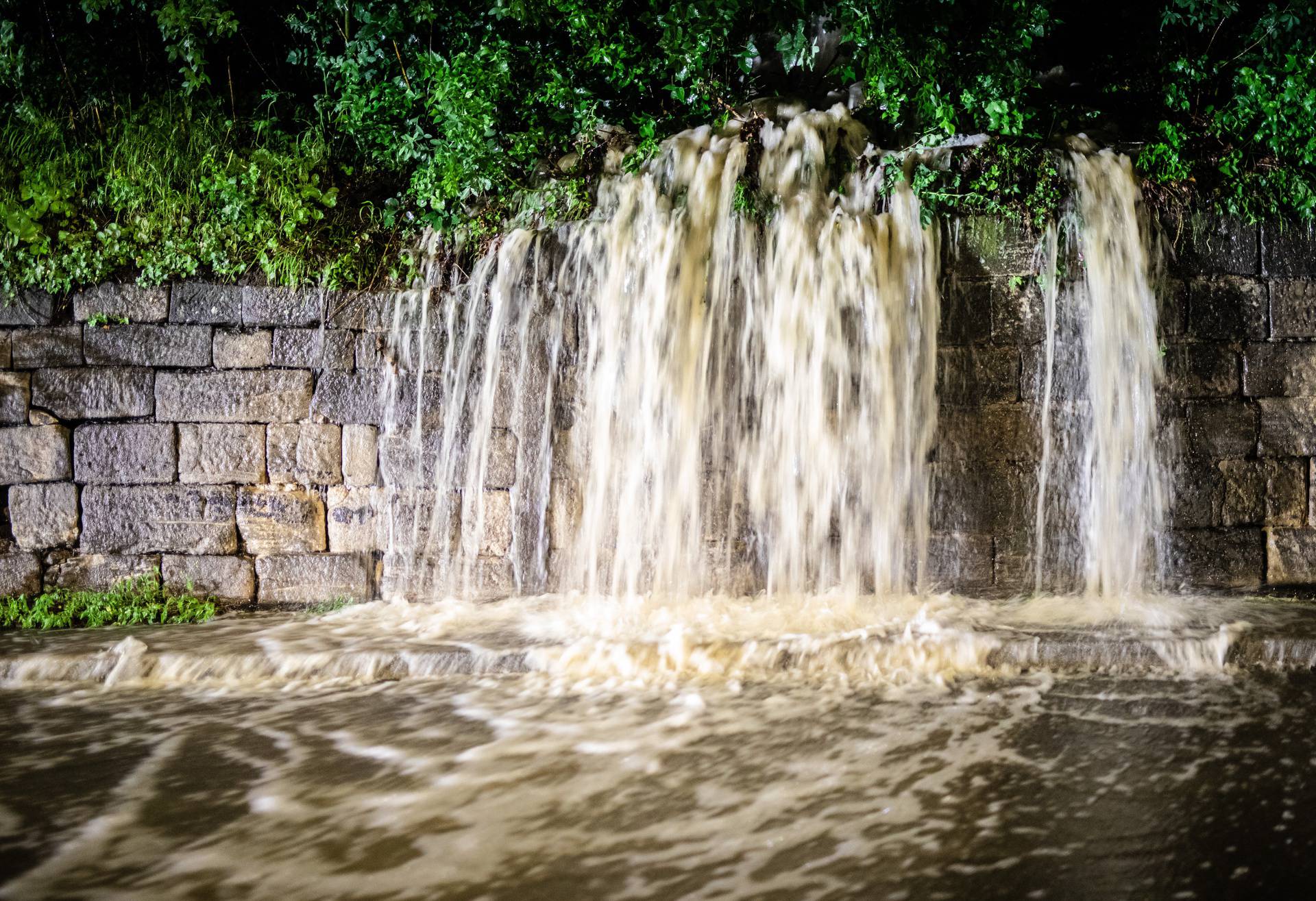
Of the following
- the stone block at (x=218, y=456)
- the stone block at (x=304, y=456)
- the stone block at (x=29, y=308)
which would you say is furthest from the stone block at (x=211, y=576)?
the stone block at (x=29, y=308)

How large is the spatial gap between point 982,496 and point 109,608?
5065 millimetres

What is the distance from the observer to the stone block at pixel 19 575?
461cm

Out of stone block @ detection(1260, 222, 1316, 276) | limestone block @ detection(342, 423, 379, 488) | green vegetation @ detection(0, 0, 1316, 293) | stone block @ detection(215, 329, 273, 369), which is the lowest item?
limestone block @ detection(342, 423, 379, 488)

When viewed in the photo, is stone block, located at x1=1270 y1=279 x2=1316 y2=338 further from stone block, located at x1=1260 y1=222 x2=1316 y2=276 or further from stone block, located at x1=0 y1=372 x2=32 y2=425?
stone block, located at x1=0 y1=372 x2=32 y2=425

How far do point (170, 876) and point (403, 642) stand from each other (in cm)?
179

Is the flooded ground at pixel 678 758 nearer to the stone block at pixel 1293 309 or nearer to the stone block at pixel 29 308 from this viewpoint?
the stone block at pixel 1293 309

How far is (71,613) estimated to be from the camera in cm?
450

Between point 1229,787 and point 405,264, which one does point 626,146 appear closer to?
point 405,264

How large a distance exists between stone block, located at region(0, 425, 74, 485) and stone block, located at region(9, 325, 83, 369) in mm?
386

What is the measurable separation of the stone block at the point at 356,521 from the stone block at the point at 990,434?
3.31 m

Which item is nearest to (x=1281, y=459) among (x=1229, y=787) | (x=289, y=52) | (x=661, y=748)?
(x=1229, y=787)

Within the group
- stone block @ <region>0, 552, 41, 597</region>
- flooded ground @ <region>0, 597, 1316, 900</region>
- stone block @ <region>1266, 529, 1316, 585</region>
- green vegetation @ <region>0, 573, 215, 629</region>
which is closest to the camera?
flooded ground @ <region>0, 597, 1316, 900</region>

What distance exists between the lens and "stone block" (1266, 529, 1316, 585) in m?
4.36

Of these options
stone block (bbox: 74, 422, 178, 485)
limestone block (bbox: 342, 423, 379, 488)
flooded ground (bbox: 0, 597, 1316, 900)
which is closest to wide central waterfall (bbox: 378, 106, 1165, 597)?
limestone block (bbox: 342, 423, 379, 488)
